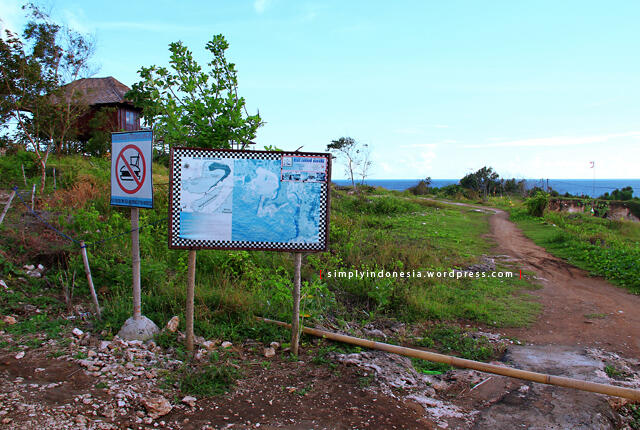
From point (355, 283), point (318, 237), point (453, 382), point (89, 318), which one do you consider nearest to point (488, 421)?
point (453, 382)

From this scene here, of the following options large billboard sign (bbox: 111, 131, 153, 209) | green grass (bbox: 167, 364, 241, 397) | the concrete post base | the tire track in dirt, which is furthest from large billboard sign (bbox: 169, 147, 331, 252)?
the tire track in dirt

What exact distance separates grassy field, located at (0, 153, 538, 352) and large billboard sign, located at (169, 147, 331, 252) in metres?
1.06

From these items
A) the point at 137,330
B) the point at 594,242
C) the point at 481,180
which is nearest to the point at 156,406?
the point at 137,330

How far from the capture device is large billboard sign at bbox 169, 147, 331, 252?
161 inches

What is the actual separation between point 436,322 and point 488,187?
32394 mm

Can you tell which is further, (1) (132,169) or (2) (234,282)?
(2) (234,282)

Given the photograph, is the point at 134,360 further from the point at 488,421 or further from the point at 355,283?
the point at 355,283

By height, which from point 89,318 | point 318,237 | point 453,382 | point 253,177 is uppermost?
point 253,177

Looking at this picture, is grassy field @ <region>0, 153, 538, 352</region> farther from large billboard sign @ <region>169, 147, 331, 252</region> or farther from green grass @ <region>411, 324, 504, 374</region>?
large billboard sign @ <region>169, 147, 331, 252</region>

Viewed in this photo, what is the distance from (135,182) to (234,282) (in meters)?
2.28

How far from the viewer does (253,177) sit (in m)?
4.19

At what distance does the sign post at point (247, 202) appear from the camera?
13.4ft

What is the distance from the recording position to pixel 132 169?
433cm

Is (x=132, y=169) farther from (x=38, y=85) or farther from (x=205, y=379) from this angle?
(x=38, y=85)
